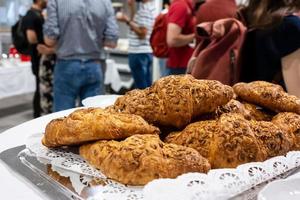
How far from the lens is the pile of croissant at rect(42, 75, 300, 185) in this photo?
0.54 m

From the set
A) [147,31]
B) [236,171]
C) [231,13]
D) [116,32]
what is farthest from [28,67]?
[236,171]

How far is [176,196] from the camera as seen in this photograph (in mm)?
474

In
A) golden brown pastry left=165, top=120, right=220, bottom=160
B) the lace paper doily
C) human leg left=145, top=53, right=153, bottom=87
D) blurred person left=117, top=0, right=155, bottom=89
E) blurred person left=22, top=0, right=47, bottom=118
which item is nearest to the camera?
the lace paper doily

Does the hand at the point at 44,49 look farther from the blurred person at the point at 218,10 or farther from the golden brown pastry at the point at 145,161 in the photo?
the golden brown pastry at the point at 145,161

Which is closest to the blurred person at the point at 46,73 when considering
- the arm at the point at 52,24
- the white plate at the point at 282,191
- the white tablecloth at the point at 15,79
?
the arm at the point at 52,24

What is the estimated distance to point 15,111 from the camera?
3877 mm

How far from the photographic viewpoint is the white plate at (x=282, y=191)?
499 mm

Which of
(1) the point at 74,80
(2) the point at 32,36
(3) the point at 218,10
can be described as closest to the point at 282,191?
(3) the point at 218,10

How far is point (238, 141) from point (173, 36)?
167cm

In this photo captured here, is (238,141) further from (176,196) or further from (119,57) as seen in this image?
(119,57)

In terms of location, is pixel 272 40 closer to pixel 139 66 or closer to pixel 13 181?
pixel 13 181

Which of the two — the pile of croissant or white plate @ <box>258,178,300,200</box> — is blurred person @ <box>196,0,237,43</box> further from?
white plate @ <box>258,178,300,200</box>

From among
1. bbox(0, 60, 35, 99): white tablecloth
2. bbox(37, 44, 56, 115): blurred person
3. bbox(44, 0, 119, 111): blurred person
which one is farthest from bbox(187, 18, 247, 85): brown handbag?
bbox(0, 60, 35, 99): white tablecloth

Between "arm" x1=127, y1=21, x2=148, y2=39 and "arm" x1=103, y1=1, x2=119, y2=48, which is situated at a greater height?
"arm" x1=103, y1=1, x2=119, y2=48
